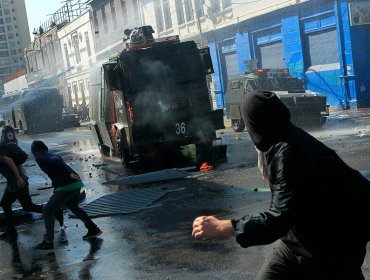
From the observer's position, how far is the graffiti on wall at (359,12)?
21484 mm

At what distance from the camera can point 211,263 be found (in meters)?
5.36

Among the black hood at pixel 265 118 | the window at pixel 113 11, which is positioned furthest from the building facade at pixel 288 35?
the black hood at pixel 265 118

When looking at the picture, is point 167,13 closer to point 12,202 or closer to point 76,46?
point 76,46

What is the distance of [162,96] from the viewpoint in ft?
40.4

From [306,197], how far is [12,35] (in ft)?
458

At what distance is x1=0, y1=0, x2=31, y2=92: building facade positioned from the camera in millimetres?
130000

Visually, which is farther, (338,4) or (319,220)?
(338,4)

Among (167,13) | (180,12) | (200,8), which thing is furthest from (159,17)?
(200,8)

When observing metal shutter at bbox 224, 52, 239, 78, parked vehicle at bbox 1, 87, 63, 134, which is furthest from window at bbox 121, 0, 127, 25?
metal shutter at bbox 224, 52, 239, 78

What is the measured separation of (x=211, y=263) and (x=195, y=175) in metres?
5.76

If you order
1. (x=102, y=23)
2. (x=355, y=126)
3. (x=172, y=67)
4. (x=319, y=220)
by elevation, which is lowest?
(x=355, y=126)

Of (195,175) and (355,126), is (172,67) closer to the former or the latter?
(195,175)

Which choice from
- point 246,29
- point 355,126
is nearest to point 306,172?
point 355,126

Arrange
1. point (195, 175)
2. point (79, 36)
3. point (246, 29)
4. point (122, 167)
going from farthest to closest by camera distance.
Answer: point (79, 36), point (246, 29), point (122, 167), point (195, 175)
